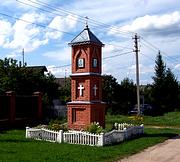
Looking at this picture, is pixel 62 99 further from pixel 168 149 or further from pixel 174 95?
pixel 168 149

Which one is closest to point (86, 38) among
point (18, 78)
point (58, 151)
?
point (58, 151)

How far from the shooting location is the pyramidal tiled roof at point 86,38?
20.7m

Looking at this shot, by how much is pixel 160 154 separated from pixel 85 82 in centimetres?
645

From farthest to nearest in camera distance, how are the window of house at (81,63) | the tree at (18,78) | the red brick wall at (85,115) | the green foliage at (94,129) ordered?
the tree at (18,78) < the window of house at (81,63) < the red brick wall at (85,115) < the green foliage at (94,129)

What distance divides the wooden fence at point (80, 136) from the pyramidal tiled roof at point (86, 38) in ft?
15.4

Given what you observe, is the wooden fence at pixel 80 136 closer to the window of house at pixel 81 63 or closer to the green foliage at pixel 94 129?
the green foliage at pixel 94 129

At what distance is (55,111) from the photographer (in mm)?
35938

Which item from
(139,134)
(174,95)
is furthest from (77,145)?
(174,95)

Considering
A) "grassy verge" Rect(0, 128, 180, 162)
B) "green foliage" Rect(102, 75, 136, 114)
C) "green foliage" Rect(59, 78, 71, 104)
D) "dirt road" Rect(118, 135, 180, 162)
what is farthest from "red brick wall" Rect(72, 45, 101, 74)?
"green foliage" Rect(102, 75, 136, 114)

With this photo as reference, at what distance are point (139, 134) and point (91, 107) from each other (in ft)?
11.4

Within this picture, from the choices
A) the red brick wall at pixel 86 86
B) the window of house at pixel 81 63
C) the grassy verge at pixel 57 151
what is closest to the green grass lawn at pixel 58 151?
the grassy verge at pixel 57 151

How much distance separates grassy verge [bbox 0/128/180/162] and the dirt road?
1.32 ft

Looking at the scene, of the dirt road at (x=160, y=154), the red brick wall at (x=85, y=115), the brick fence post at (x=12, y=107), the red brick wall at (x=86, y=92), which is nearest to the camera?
the dirt road at (x=160, y=154)

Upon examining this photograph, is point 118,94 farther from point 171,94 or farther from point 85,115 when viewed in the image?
point 85,115
